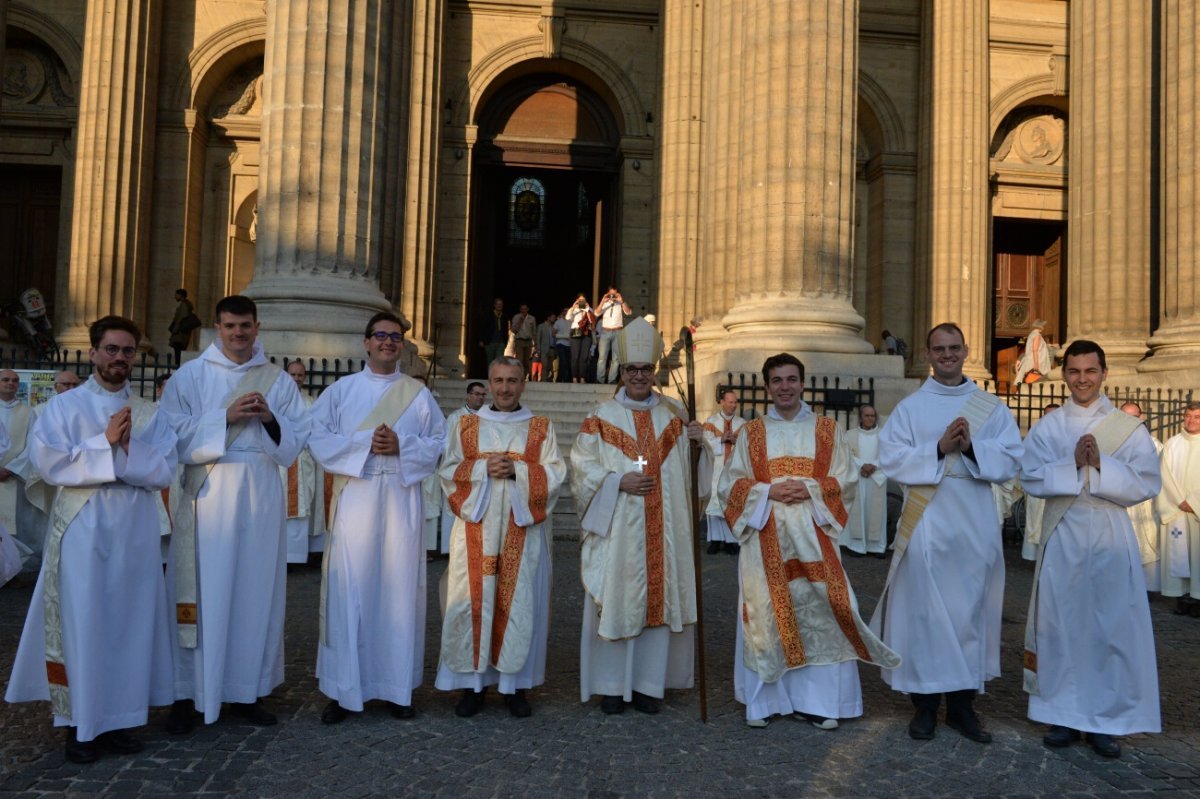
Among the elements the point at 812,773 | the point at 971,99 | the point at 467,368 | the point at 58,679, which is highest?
the point at 971,99

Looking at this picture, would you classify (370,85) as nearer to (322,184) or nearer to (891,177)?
(322,184)

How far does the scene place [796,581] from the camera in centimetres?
543

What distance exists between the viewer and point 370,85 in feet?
40.2

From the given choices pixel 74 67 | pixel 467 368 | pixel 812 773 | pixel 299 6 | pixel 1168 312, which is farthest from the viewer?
pixel 467 368

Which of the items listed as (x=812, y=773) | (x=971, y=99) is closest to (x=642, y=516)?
(x=812, y=773)

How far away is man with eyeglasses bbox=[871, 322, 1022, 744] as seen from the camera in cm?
516

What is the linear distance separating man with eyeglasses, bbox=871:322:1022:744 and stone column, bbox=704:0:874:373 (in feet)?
22.2

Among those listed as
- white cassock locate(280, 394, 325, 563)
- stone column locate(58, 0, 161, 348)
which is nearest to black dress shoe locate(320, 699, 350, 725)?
white cassock locate(280, 394, 325, 563)

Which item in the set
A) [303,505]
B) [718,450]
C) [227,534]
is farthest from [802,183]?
[227,534]

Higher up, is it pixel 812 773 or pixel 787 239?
pixel 787 239

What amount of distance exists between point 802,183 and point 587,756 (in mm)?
8975

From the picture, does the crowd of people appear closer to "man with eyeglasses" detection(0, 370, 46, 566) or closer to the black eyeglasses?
the black eyeglasses

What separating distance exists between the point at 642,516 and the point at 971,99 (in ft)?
53.5

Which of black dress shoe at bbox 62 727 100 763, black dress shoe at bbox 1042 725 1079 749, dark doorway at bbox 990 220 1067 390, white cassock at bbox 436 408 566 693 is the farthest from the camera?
dark doorway at bbox 990 220 1067 390
